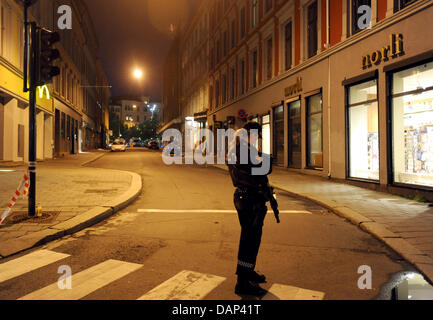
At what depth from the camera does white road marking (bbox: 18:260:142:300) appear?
3.53 m

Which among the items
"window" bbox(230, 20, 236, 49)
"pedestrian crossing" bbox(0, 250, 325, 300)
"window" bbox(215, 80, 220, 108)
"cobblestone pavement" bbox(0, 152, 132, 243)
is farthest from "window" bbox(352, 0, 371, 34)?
"window" bbox(215, 80, 220, 108)

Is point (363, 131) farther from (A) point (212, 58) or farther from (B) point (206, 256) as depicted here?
(A) point (212, 58)

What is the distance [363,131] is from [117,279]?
1128 centimetres

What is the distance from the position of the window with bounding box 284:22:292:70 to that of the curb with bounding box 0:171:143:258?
13374 mm

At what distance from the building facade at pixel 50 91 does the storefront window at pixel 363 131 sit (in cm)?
1452

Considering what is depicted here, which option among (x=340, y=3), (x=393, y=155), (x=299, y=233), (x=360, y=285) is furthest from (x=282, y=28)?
(x=360, y=285)

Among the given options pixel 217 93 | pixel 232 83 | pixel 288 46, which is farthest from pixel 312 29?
pixel 217 93

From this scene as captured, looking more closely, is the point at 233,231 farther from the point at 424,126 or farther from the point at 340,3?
the point at 340,3

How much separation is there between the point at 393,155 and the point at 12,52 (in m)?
18.6

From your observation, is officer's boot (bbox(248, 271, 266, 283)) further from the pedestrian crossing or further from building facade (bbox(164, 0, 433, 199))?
building facade (bbox(164, 0, 433, 199))

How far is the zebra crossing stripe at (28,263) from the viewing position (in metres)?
4.19

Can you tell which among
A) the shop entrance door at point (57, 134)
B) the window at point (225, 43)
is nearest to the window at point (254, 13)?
the window at point (225, 43)

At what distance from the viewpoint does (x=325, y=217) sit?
25.5 ft

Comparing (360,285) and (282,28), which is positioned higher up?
(282,28)
